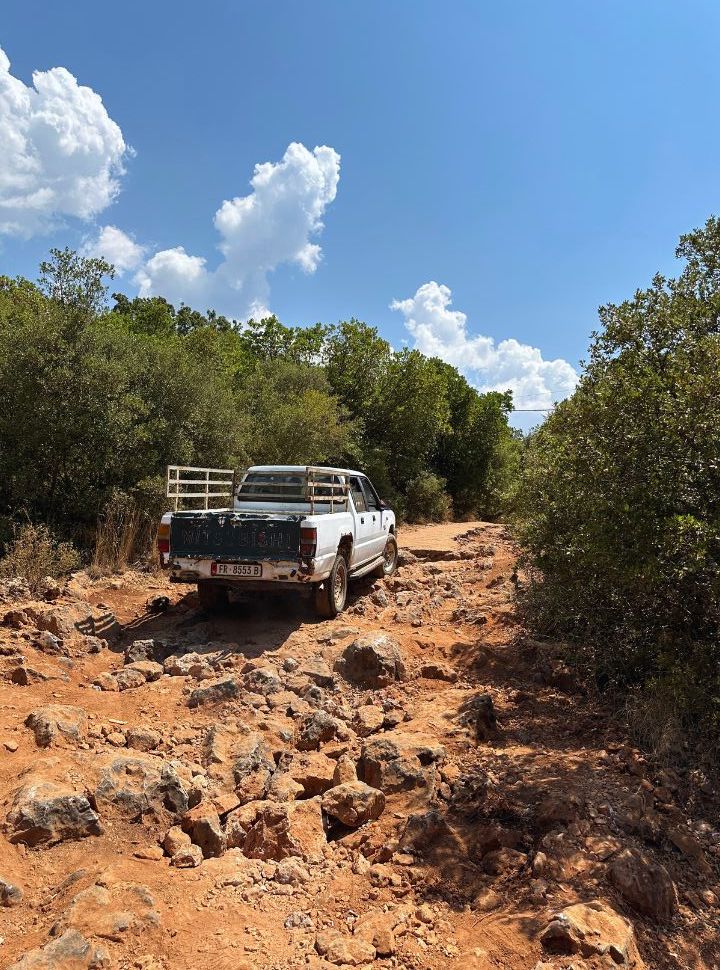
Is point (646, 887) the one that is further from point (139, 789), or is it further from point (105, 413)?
point (105, 413)

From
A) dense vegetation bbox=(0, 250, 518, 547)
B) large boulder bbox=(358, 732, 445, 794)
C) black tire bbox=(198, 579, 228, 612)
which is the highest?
dense vegetation bbox=(0, 250, 518, 547)

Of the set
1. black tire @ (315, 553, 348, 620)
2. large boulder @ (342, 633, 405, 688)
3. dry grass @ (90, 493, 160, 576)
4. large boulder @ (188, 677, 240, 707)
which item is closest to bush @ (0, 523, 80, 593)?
dry grass @ (90, 493, 160, 576)

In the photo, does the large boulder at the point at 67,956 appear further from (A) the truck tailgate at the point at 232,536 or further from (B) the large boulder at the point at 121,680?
(A) the truck tailgate at the point at 232,536

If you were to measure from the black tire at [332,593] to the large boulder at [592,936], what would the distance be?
15.9 ft

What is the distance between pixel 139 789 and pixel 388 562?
741 centimetres

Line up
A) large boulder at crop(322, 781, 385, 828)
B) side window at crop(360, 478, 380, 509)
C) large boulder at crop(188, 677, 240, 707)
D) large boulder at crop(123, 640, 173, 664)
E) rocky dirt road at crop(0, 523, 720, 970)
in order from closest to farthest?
rocky dirt road at crop(0, 523, 720, 970) < large boulder at crop(322, 781, 385, 828) < large boulder at crop(188, 677, 240, 707) < large boulder at crop(123, 640, 173, 664) < side window at crop(360, 478, 380, 509)

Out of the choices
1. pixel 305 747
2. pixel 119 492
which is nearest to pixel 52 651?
pixel 305 747

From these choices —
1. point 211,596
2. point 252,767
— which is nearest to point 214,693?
point 252,767

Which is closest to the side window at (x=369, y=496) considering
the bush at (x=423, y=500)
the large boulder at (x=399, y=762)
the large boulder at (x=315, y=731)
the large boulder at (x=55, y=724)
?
the large boulder at (x=315, y=731)

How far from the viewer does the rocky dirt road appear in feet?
8.98

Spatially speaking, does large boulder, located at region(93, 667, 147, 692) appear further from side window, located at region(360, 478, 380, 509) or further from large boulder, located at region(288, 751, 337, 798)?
side window, located at region(360, 478, 380, 509)

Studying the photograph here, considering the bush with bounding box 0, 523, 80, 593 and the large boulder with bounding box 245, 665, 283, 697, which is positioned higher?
the bush with bounding box 0, 523, 80, 593

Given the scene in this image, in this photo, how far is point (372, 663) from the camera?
19.9 ft

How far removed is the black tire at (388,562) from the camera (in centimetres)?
1038
